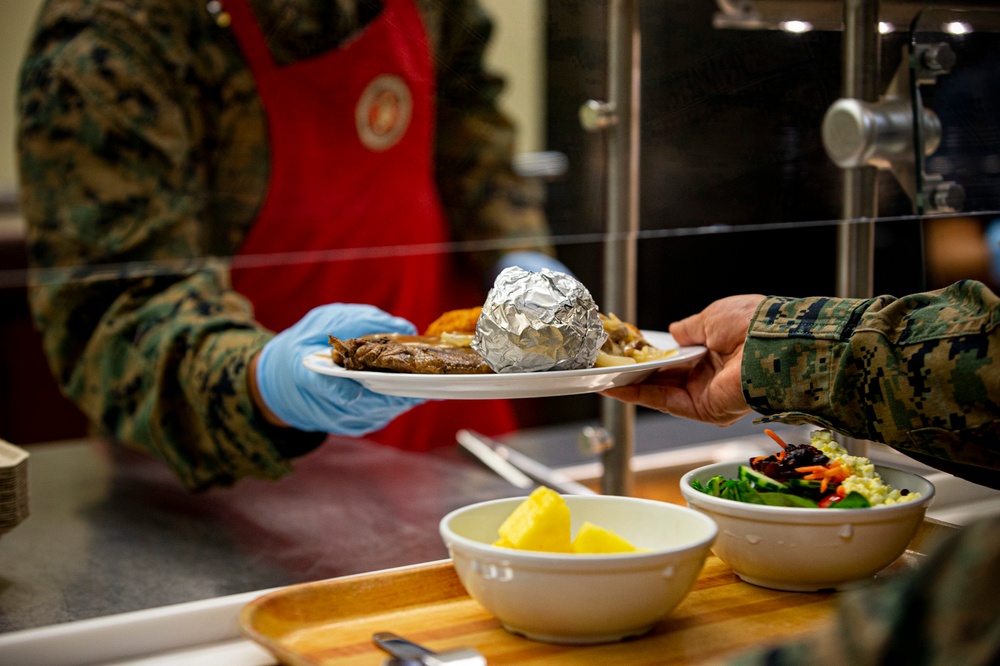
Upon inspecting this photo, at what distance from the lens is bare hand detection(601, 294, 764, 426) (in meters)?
0.80

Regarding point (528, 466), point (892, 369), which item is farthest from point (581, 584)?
point (528, 466)

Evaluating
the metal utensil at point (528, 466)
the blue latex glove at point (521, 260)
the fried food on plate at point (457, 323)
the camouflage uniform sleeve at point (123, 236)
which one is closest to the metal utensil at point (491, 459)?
the metal utensil at point (528, 466)

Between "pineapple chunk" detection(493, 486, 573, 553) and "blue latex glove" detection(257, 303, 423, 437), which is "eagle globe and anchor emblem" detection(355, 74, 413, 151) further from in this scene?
"pineapple chunk" detection(493, 486, 573, 553)

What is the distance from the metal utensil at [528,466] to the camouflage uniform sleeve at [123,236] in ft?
1.42

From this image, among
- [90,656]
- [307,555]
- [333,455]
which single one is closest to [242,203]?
[333,455]

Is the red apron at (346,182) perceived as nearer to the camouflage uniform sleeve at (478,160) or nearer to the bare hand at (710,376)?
the camouflage uniform sleeve at (478,160)

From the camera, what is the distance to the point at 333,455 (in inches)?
62.8

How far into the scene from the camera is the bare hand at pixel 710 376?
0.80 metres

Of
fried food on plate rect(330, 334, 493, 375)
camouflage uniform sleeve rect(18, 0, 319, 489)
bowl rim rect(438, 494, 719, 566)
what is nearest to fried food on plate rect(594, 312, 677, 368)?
fried food on plate rect(330, 334, 493, 375)

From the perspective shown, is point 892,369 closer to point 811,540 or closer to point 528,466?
point 811,540

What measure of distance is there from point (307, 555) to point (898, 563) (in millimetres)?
678

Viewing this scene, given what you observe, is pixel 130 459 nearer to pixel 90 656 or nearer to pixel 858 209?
pixel 90 656

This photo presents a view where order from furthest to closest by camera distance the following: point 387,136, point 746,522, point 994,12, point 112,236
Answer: point 387,136
point 112,236
point 994,12
point 746,522

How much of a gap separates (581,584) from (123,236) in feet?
3.37
